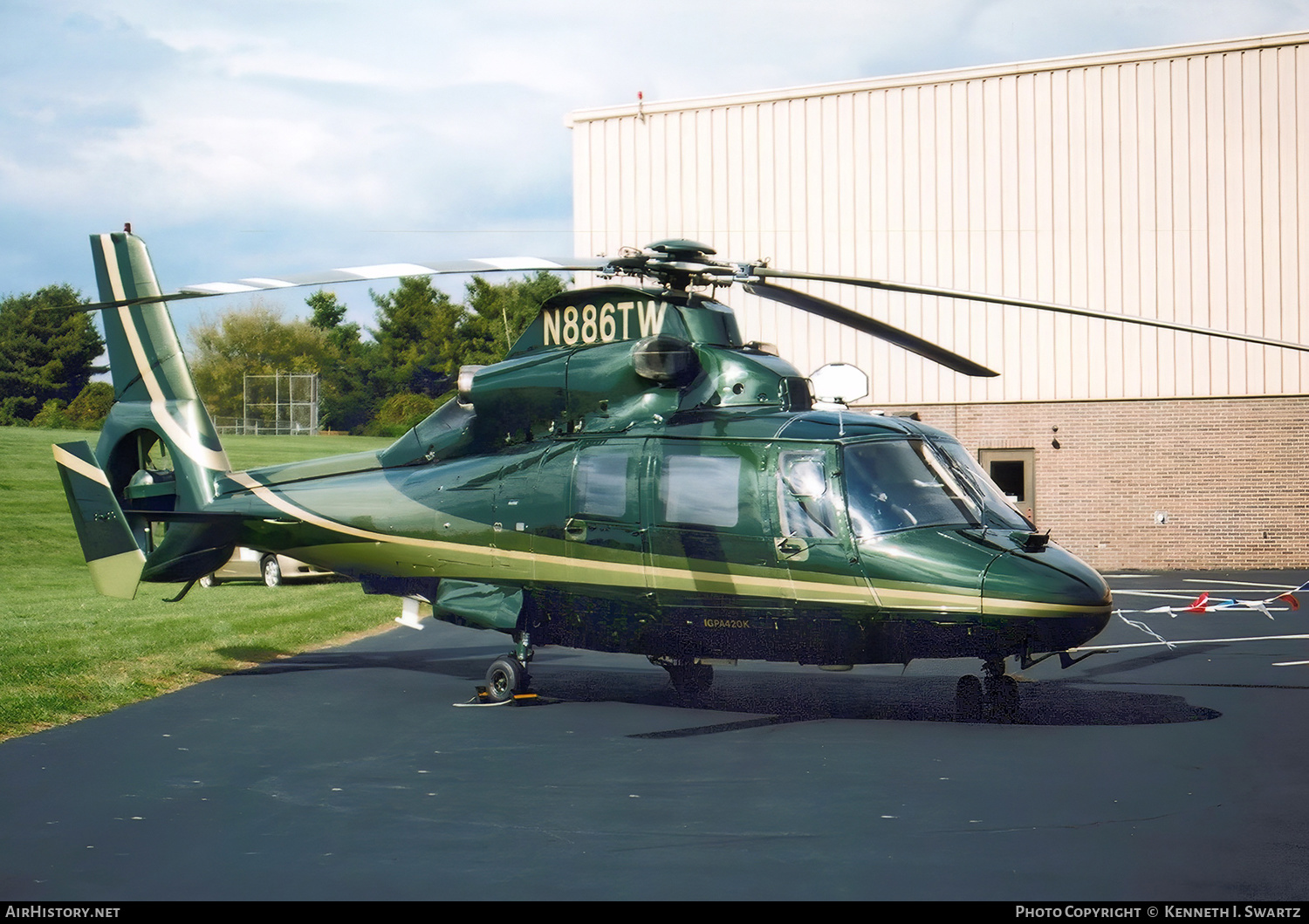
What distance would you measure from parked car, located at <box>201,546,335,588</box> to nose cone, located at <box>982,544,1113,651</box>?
749 inches

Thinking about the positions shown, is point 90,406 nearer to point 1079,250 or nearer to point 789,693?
point 1079,250

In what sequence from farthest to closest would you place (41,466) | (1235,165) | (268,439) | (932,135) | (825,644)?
(268,439) < (41,466) < (932,135) < (1235,165) < (825,644)

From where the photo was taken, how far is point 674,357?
10.8 m

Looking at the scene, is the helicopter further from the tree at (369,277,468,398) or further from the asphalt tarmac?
the tree at (369,277,468,398)

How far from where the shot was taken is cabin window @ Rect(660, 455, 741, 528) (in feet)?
33.3

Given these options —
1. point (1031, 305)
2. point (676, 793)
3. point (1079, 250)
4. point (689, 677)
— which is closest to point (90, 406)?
point (1079, 250)

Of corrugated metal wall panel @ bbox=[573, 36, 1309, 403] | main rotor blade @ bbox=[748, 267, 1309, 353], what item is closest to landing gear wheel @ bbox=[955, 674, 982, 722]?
main rotor blade @ bbox=[748, 267, 1309, 353]

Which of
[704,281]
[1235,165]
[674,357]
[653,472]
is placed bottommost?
[653,472]

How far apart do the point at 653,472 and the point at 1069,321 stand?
19399 mm

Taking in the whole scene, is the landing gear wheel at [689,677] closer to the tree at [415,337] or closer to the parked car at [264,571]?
the parked car at [264,571]

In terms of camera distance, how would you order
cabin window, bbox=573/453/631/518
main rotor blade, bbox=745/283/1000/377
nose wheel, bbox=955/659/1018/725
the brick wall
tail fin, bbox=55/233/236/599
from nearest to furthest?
1. nose wheel, bbox=955/659/1018/725
2. main rotor blade, bbox=745/283/1000/377
3. cabin window, bbox=573/453/631/518
4. tail fin, bbox=55/233/236/599
5. the brick wall

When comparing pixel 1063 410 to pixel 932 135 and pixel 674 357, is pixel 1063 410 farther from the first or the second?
pixel 674 357

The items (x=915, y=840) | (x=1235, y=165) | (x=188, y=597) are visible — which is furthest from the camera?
(x=1235, y=165)
